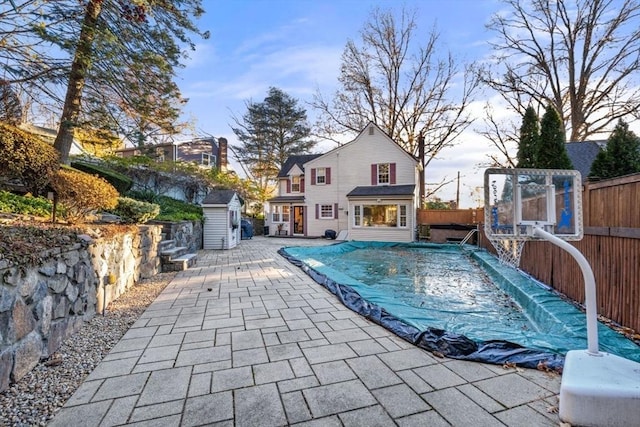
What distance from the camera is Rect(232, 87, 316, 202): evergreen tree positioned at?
24375mm

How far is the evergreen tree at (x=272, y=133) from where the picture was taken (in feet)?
80.0

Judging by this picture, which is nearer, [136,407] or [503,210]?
[136,407]

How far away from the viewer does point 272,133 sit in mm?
24500

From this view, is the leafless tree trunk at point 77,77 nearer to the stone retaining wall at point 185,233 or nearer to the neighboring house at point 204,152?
the stone retaining wall at point 185,233

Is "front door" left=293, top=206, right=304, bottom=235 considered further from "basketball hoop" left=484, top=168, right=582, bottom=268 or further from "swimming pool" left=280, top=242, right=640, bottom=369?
"basketball hoop" left=484, top=168, right=582, bottom=268

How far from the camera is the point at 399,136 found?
67.4ft

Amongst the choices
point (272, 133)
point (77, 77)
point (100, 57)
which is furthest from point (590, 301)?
point (272, 133)

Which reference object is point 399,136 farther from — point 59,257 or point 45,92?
point 59,257

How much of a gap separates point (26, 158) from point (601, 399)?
6.03m

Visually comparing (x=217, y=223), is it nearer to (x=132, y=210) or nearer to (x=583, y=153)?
(x=132, y=210)

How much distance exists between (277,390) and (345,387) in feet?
1.62

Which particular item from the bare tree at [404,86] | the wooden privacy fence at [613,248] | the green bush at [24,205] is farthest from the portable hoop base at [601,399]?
the bare tree at [404,86]

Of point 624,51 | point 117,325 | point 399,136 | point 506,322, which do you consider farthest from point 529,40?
point 117,325

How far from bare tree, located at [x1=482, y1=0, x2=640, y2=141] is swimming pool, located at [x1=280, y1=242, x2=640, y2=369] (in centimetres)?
1288
